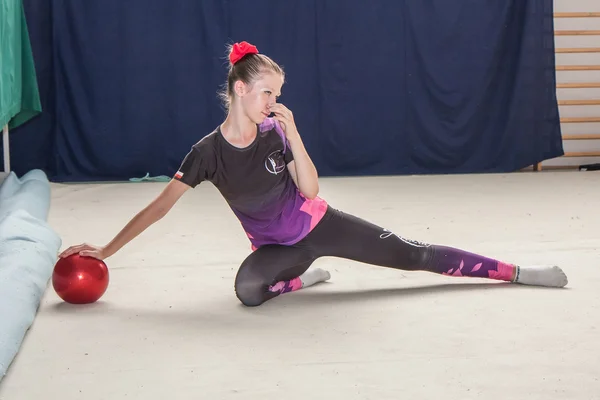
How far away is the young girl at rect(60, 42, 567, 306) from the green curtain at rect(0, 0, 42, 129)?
215 cm

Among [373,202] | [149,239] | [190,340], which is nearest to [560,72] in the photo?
[373,202]

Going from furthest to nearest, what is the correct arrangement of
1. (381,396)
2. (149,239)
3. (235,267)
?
1. (149,239)
2. (235,267)
3. (381,396)

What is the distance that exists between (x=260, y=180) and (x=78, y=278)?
2.09ft

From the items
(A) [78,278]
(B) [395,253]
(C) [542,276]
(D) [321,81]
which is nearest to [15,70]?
(D) [321,81]

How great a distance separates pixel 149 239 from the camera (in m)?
3.77

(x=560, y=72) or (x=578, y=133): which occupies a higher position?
(x=560, y=72)

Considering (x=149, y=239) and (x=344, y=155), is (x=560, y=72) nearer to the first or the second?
(x=344, y=155)

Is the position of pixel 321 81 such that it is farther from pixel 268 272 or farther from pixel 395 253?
pixel 268 272

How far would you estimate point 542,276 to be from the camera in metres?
2.76

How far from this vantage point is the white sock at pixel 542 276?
2.76 m

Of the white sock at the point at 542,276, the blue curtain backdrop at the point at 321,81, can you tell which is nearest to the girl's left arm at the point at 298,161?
the white sock at the point at 542,276

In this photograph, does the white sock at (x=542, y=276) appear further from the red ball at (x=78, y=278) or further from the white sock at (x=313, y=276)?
the red ball at (x=78, y=278)

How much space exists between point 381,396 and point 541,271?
3.83 ft

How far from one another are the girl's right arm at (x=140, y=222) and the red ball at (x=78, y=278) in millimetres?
23
